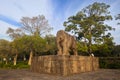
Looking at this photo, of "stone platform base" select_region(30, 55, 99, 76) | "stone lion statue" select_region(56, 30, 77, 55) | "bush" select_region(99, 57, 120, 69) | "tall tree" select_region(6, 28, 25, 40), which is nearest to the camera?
"stone platform base" select_region(30, 55, 99, 76)

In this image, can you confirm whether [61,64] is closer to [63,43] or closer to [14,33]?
[63,43]

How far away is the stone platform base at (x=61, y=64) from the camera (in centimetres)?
1015

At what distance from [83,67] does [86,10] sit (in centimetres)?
1360

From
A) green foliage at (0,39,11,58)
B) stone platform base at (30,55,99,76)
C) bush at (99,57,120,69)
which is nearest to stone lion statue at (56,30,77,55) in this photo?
stone platform base at (30,55,99,76)

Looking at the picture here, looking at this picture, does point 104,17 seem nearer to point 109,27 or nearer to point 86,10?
point 109,27

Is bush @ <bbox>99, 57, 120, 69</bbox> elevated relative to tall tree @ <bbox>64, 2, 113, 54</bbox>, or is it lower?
lower

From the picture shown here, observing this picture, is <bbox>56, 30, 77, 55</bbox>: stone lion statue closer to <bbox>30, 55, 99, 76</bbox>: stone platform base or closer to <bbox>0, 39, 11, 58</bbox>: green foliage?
<bbox>30, 55, 99, 76</bbox>: stone platform base

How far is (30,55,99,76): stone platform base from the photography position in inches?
400

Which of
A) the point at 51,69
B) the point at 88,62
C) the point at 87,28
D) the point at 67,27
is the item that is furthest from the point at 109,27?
the point at 51,69

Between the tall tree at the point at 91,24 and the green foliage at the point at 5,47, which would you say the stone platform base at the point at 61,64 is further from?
the green foliage at the point at 5,47

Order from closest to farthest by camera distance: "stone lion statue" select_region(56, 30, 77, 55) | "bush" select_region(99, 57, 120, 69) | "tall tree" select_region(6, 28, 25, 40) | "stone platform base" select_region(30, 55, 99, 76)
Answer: "stone platform base" select_region(30, 55, 99, 76)
"stone lion statue" select_region(56, 30, 77, 55)
"bush" select_region(99, 57, 120, 69)
"tall tree" select_region(6, 28, 25, 40)

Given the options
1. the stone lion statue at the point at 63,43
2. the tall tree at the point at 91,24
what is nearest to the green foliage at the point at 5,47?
the tall tree at the point at 91,24

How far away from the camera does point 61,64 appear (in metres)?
10.1

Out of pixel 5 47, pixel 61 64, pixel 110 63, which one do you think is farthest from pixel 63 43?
pixel 5 47
